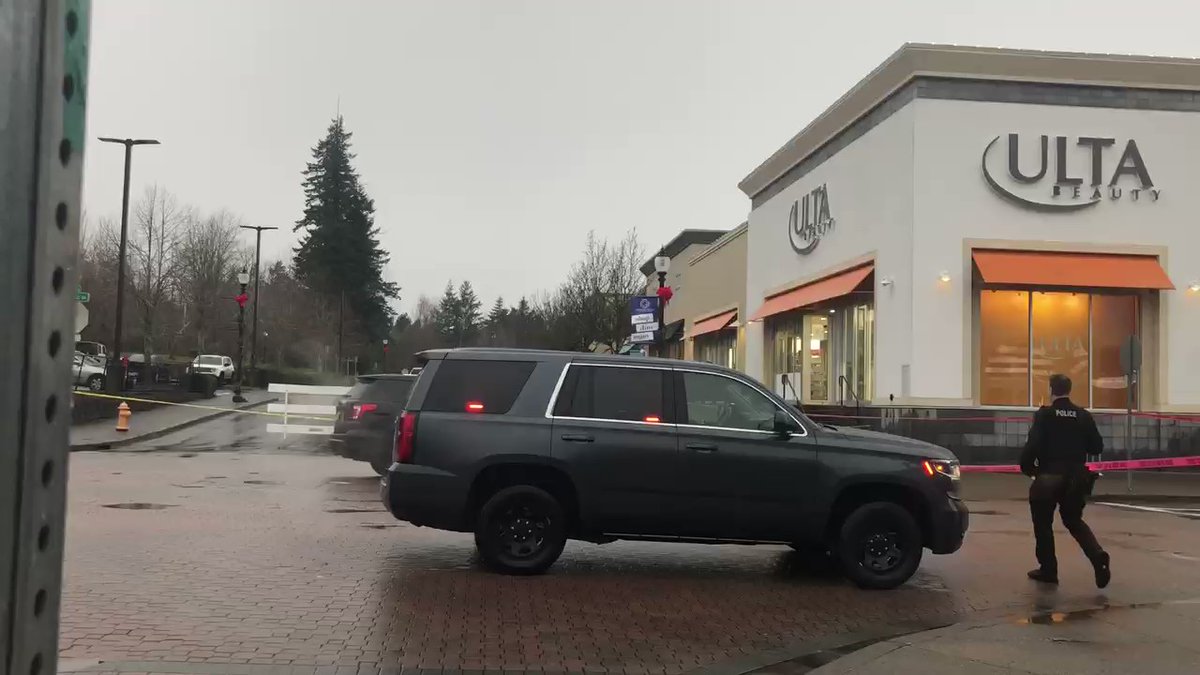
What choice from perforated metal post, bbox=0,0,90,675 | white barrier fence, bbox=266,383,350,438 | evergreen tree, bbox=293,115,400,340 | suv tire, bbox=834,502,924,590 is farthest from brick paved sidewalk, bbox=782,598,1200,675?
evergreen tree, bbox=293,115,400,340

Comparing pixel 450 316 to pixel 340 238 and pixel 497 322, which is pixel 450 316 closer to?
pixel 497 322

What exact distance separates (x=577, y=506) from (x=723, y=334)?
111ft

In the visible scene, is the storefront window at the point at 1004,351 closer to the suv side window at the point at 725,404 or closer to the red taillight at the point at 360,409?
the red taillight at the point at 360,409

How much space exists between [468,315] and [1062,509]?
13667 cm

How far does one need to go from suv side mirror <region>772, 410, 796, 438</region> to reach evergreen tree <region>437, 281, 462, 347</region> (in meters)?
126

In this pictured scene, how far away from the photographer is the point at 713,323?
135 feet

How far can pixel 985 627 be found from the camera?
7336 millimetres

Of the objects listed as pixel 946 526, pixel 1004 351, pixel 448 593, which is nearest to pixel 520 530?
pixel 448 593

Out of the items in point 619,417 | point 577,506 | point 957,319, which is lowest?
point 577,506

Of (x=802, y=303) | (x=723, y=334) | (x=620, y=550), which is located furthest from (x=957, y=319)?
(x=723, y=334)

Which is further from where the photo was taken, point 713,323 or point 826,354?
point 713,323

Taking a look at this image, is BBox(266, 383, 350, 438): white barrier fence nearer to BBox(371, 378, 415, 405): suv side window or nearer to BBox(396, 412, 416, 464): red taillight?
BBox(371, 378, 415, 405): suv side window

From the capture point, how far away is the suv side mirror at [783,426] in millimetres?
9031

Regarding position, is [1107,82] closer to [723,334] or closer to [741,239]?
[741,239]
